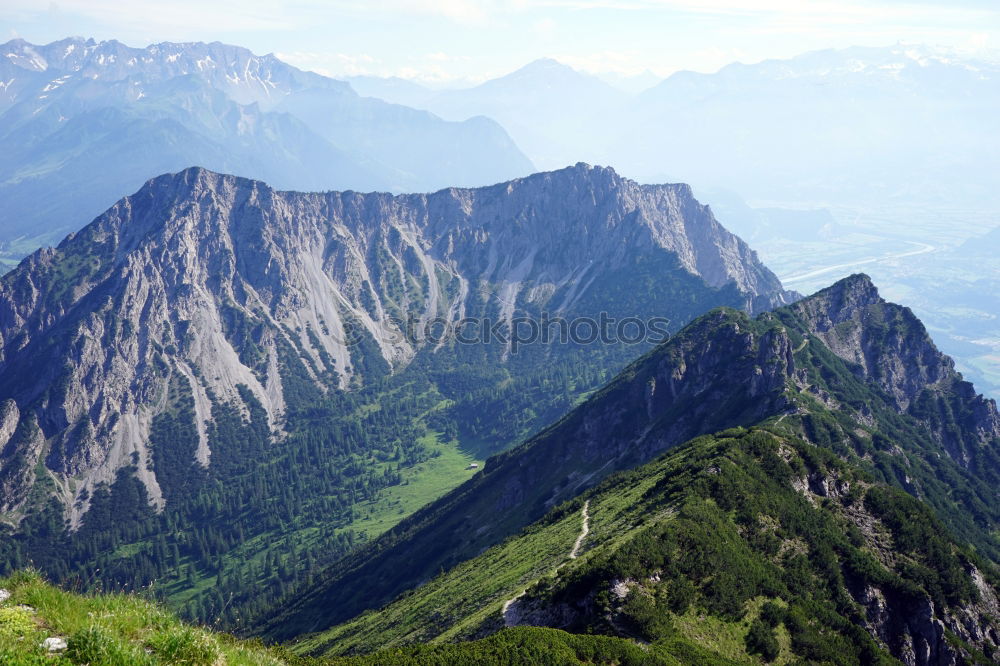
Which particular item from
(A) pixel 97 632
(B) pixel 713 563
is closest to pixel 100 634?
(A) pixel 97 632

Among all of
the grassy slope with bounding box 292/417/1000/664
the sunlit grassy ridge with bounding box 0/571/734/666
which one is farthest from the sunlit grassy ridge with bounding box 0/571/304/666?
the grassy slope with bounding box 292/417/1000/664

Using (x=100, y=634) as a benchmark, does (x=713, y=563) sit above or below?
below

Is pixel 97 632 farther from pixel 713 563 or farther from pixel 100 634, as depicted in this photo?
pixel 713 563

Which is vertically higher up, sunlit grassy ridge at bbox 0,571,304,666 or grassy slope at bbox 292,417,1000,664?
sunlit grassy ridge at bbox 0,571,304,666

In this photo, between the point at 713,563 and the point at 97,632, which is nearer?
the point at 97,632

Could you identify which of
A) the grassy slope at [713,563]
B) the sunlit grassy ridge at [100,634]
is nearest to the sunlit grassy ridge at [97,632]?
the sunlit grassy ridge at [100,634]

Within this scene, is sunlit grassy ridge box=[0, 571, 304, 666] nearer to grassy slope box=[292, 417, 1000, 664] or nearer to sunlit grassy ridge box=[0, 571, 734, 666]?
sunlit grassy ridge box=[0, 571, 734, 666]

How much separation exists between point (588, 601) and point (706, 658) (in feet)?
49.9

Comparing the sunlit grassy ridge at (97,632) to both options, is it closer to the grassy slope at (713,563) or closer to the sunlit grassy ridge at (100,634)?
the sunlit grassy ridge at (100,634)

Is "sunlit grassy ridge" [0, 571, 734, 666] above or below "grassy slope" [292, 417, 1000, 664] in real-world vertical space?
above

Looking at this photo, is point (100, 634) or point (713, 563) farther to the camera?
point (713, 563)

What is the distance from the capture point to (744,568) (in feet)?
315

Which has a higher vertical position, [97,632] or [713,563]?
[97,632]

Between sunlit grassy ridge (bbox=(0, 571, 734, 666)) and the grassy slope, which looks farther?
the grassy slope
